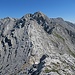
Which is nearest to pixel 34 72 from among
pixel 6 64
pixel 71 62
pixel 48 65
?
pixel 48 65

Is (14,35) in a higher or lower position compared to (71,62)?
higher

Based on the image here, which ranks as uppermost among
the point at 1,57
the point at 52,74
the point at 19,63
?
the point at 1,57

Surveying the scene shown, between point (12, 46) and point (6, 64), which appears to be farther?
point (12, 46)

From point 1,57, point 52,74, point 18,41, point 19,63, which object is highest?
point 18,41

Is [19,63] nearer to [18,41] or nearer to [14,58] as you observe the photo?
[14,58]

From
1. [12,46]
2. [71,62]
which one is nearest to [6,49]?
[12,46]

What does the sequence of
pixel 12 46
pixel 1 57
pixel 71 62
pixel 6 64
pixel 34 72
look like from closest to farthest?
pixel 34 72, pixel 71 62, pixel 6 64, pixel 1 57, pixel 12 46

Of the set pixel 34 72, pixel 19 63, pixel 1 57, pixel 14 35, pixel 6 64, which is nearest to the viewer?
pixel 34 72

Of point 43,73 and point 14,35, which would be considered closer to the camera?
point 43,73

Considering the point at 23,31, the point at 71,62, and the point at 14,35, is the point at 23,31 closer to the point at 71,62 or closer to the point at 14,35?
the point at 14,35
